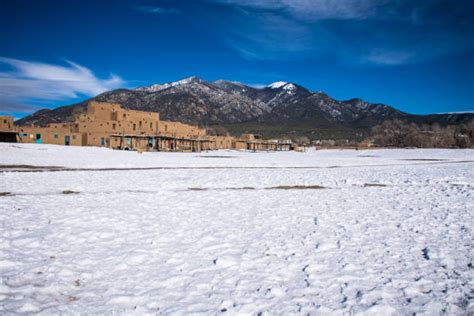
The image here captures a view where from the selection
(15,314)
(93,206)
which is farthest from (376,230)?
(93,206)

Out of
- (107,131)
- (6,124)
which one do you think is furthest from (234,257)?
(6,124)

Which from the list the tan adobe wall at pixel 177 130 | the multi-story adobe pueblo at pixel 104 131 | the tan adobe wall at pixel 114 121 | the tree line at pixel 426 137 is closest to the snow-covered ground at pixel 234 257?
the multi-story adobe pueblo at pixel 104 131

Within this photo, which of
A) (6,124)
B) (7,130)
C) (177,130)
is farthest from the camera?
(177,130)

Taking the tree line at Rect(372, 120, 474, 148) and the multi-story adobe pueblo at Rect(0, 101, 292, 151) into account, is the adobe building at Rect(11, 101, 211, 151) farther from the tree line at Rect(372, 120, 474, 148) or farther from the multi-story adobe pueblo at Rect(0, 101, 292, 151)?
the tree line at Rect(372, 120, 474, 148)

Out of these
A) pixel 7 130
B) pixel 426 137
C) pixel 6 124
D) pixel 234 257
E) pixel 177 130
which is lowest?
pixel 234 257

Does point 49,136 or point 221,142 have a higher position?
point 49,136

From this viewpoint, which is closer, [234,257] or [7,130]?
[234,257]

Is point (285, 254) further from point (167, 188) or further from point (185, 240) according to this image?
point (167, 188)

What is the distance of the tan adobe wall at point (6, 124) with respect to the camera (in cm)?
6035

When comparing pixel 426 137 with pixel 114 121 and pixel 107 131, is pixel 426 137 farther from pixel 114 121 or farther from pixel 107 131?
pixel 107 131

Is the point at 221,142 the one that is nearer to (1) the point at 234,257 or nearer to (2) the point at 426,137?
(2) the point at 426,137

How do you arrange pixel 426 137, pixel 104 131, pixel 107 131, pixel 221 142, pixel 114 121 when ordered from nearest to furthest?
pixel 104 131 → pixel 107 131 → pixel 114 121 → pixel 426 137 → pixel 221 142

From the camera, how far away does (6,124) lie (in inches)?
2402

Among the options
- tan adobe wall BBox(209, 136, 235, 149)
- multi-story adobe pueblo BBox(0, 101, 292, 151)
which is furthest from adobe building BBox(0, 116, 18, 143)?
tan adobe wall BBox(209, 136, 235, 149)
